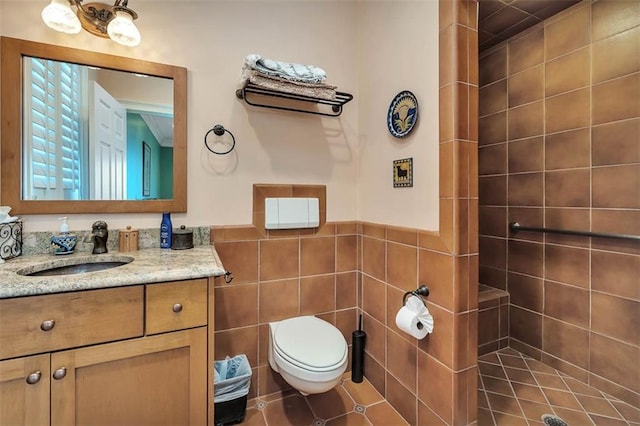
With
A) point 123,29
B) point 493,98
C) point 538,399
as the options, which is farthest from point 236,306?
point 493,98

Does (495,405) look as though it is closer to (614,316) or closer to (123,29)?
(614,316)

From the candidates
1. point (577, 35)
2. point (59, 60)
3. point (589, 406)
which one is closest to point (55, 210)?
point (59, 60)

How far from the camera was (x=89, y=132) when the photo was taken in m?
1.43

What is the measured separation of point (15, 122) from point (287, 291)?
1.56 m

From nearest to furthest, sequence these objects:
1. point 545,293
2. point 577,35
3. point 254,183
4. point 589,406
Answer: point 589,406 < point 254,183 < point 577,35 < point 545,293

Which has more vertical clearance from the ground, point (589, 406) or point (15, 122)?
point (15, 122)

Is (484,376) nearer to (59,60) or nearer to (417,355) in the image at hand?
(417,355)

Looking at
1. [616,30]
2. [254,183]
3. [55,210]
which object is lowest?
[55,210]

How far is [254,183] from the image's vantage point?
1714 millimetres

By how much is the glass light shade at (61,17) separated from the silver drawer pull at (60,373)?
1407mm

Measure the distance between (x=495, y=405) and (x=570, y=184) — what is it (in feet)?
4.79

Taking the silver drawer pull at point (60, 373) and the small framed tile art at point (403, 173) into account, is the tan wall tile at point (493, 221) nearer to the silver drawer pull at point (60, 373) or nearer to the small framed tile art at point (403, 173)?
the small framed tile art at point (403, 173)

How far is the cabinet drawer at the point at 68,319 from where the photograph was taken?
87 centimetres

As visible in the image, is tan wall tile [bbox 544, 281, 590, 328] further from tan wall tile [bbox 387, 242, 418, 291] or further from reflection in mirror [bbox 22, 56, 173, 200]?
reflection in mirror [bbox 22, 56, 173, 200]
